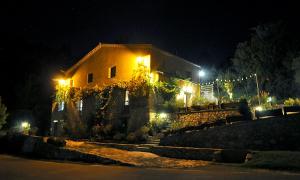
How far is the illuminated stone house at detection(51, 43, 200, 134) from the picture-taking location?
79.6ft

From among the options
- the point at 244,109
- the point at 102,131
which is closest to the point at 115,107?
the point at 102,131

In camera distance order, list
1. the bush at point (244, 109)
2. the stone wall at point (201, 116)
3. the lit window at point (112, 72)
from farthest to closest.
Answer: the lit window at point (112, 72), the stone wall at point (201, 116), the bush at point (244, 109)

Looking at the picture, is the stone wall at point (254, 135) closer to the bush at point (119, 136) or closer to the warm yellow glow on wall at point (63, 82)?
the bush at point (119, 136)

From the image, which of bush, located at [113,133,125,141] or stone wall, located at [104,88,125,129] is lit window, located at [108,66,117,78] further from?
bush, located at [113,133,125,141]

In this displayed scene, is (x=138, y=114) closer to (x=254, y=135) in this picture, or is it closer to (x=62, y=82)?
(x=254, y=135)

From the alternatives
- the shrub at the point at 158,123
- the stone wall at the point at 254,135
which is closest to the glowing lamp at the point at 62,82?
the shrub at the point at 158,123

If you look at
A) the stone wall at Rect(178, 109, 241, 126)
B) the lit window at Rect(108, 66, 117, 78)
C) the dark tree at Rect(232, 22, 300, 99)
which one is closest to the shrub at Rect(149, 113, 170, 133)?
the stone wall at Rect(178, 109, 241, 126)

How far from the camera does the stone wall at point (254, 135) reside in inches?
576

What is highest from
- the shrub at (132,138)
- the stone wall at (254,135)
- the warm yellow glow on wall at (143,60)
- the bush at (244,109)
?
the warm yellow glow on wall at (143,60)

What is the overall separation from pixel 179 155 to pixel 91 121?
41.8 ft

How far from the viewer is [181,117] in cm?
2231

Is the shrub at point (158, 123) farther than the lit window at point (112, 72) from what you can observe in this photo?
No

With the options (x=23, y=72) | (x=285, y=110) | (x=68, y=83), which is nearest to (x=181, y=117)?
(x=285, y=110)

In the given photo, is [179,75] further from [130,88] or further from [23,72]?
[23,72]
